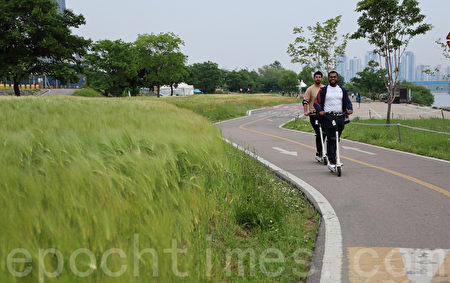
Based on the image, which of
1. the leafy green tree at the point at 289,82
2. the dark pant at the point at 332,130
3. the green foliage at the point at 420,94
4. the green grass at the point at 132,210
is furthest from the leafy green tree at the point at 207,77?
the green grass at the point at 132,210

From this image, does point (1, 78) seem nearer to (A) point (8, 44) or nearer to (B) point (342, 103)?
(A) point (8, 44)

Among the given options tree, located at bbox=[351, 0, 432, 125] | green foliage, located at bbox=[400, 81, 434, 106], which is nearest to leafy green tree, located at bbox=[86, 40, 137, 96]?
tree, located at bbox=[351, 0, 432, 125]

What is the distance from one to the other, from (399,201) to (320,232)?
85.7 inches

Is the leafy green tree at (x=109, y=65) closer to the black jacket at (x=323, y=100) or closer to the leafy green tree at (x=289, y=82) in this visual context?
the black jacket at (x=323, y=100)

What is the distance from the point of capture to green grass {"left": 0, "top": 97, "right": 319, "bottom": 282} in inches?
105

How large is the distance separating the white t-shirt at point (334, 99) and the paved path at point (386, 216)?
4.76 ft

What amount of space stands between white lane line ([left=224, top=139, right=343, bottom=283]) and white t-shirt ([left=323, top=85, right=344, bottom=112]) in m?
2.00

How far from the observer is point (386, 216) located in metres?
5.52

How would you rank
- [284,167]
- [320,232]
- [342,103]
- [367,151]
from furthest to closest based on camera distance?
[367,151] → [284,167] → [342,103] → [320,232]

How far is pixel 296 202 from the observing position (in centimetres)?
644

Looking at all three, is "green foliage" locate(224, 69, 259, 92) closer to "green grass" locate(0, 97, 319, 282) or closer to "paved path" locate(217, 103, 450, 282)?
"paved path" locate(217, 103, 450, 282)

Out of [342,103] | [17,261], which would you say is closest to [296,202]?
[342,103]

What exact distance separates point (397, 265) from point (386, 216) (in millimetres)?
1824

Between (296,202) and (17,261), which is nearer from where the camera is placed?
(17,261)
